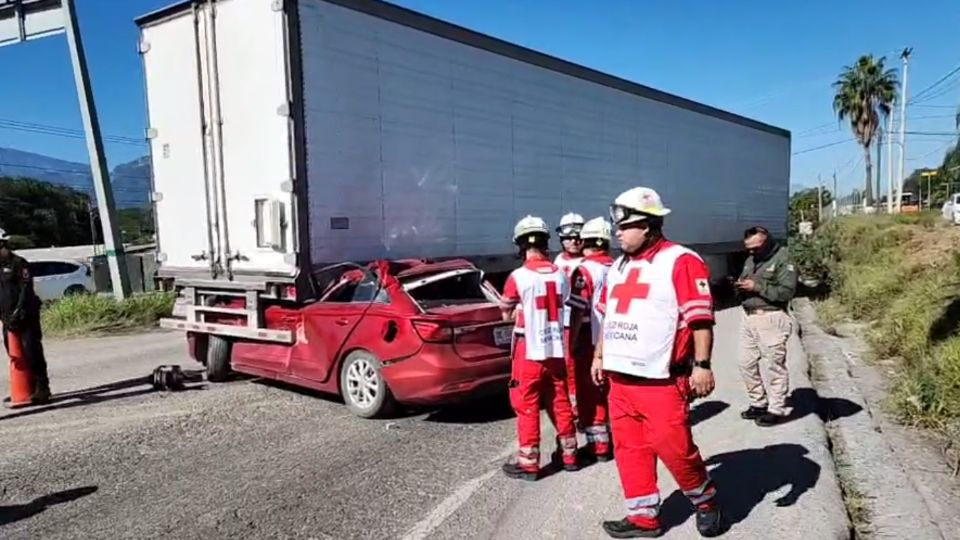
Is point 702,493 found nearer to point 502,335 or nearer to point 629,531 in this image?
point 629,531

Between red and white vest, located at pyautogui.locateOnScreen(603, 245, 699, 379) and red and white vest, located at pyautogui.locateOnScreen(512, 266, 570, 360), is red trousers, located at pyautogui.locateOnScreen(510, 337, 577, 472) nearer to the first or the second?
red and white vest, located at pyautogui.locateOnScreen(512, 266, 570, 360)

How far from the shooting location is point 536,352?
4.59 meters

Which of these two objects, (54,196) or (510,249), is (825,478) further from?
(54,196)

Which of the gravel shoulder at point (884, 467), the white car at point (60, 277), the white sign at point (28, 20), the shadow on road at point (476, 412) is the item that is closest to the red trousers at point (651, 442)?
the gravel shoulder at point (884, 467)

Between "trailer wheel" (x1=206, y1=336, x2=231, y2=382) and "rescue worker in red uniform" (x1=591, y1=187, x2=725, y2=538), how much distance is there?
5415 mm

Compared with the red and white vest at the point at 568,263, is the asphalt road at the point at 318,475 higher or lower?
lower

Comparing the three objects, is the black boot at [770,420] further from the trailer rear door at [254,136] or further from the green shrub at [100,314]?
the green shrub at [100,314]

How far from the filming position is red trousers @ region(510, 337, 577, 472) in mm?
4613

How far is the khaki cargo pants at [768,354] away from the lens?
570 centimetres

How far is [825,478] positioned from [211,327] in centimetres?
608

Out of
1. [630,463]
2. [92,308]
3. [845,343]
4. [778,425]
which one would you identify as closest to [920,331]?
[845,343]

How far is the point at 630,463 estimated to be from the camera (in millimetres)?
3678

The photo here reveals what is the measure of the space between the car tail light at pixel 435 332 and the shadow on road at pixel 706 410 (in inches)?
84.2

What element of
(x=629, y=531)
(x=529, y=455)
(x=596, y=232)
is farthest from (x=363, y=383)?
(x=629, y=531)
